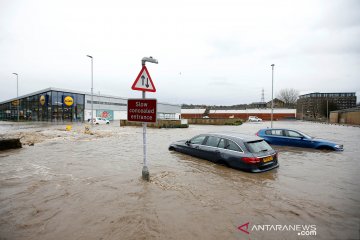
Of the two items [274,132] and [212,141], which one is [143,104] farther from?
[274,132]

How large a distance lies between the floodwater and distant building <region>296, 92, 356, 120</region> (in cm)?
8112

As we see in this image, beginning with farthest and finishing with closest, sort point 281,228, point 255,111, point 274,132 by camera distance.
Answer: point 255,111 → point 274,132 → point 281,228

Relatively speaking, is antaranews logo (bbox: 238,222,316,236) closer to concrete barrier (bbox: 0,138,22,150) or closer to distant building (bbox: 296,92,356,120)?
concrete barrier (bbox: 0,138,22,150)

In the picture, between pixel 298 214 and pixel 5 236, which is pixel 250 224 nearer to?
pixel 298 214

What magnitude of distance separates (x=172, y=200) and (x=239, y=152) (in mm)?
2947

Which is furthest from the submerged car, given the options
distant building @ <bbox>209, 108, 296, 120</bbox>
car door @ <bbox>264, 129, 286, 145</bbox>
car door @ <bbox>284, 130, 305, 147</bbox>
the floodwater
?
distant building @ <bbox>209, 108, 296, 120</bbox>

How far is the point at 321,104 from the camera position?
8250cm

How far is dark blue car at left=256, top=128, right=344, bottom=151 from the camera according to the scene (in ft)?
35.7

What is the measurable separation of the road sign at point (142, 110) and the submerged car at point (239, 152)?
3033mm

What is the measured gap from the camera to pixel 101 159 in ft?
29.4

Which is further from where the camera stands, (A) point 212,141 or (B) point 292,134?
(B) point 292,134

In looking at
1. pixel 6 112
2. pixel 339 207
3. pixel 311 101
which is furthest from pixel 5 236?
pixel 311 101

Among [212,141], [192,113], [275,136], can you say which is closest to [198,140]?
[212,141]

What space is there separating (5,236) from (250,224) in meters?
4.22
